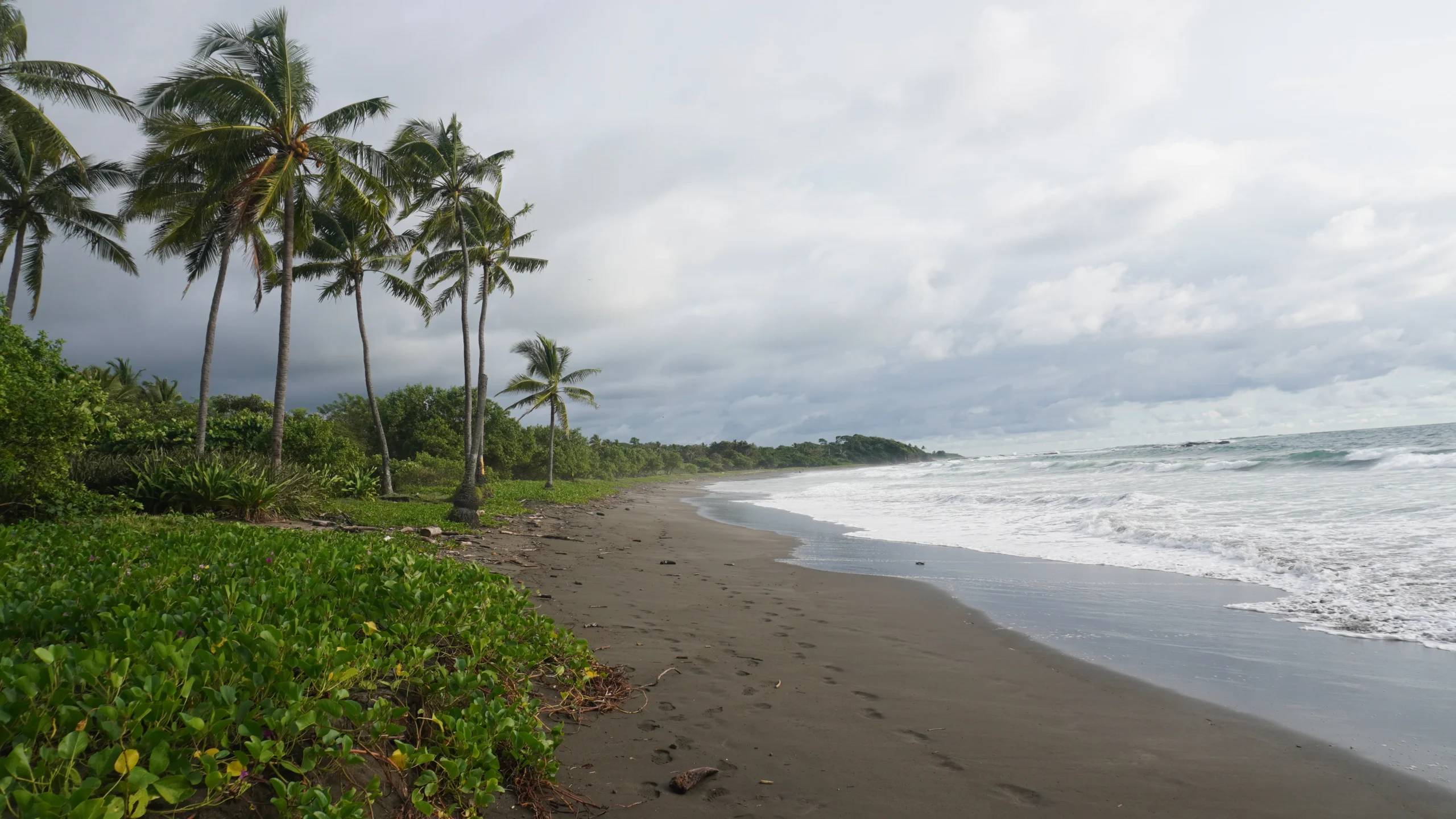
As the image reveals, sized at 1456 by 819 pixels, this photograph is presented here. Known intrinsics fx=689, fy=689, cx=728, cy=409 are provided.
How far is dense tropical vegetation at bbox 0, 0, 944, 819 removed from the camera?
202cm

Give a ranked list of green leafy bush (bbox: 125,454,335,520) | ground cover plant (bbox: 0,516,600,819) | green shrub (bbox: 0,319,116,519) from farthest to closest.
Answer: green leafy bush (bbox: 125,454,335,520) < green shrub (bbox: 0,319,116,519) < ground cover plant (bbox: 0,516,600,819)

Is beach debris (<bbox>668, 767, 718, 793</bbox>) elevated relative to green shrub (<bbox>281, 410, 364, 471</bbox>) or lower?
lower

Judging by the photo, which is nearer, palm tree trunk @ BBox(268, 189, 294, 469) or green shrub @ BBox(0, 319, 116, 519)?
green shrub @ BBox(0, 319, 116, 519)

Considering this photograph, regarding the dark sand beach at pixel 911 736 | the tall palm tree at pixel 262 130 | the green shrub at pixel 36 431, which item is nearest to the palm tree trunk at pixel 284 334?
the tall palm tree at pixel 262 130

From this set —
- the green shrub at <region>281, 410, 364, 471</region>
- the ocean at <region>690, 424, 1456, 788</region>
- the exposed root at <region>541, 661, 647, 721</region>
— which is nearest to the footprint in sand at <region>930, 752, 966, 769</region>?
the exposed root at <region>541, 661, 647, 721</region>

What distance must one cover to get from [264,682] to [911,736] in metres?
3.27

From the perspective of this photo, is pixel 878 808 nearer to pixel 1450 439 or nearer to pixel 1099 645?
pixel 1099 645

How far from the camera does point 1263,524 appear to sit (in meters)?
12.0

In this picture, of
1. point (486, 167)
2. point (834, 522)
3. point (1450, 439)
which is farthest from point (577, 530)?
point (1450, 439)

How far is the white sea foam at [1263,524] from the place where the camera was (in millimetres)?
7102

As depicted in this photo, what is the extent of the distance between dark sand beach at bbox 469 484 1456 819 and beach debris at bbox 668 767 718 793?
43 mm

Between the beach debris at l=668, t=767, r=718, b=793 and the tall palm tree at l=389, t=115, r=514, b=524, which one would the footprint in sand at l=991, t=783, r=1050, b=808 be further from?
the tall palm tree at l=389, t=115, r=514, b=524

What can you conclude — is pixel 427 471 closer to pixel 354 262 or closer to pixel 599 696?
pixel 354 262

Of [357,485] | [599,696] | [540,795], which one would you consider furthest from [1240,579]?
[357,485]
